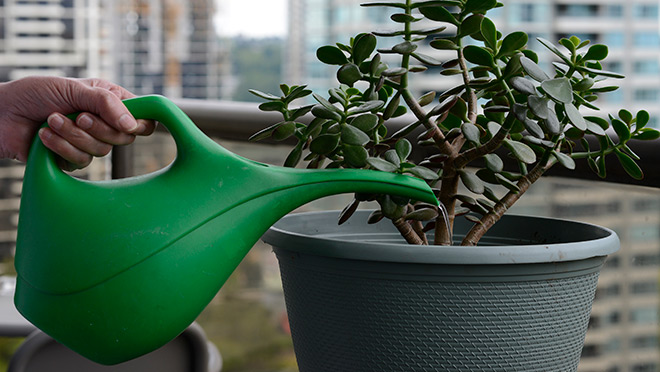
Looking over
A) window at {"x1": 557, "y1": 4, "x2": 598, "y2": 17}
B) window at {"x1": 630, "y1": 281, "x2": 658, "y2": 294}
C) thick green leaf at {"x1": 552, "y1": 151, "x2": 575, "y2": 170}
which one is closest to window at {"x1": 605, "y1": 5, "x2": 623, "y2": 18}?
window at {"x1": 557, "y1": 4, "x2": 598, "y2": 17}

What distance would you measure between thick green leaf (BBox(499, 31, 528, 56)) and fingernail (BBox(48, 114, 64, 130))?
1.42 ft

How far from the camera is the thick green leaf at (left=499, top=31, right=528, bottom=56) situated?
65 cm

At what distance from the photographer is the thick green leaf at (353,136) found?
2.17 feet

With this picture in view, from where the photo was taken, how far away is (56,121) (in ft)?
2.14

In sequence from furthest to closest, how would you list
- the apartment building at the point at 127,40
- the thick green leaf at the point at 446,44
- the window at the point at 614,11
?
the window at the point at 614,11 → the apartment building at the point at 127,40 → the thick green leaf at the point at 446,44

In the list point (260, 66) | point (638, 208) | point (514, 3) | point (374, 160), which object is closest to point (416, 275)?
point (374, 160)

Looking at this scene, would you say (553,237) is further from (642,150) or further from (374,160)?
(374,160)

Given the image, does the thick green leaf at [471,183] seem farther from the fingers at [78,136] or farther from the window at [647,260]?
the window at [647,260]

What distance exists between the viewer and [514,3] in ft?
145

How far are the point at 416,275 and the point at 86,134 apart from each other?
344mm

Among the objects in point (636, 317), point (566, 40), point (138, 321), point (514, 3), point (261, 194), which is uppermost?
point (514, 3)

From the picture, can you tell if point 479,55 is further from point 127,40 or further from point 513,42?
point 127,40

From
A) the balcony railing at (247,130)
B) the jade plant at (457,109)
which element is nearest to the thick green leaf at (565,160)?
the jade plant at (457,109)

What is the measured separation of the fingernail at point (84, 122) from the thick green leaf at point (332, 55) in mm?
236
